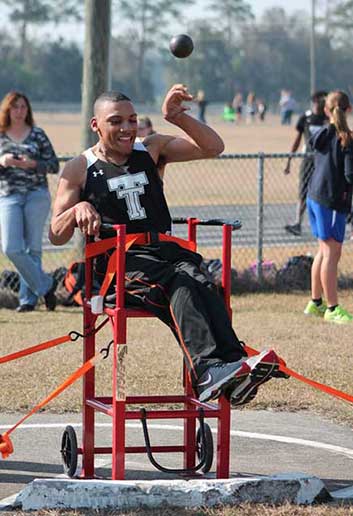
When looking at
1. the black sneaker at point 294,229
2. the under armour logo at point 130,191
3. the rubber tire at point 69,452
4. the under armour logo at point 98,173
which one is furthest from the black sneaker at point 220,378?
the black sneaker at point 294,229

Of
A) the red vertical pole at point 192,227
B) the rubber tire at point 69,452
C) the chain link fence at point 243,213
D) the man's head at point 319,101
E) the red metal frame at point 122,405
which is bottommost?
the chain link fence at point 243,213

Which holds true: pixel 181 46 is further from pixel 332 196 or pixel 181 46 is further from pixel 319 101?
pixel 319 101

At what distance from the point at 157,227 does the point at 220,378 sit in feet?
3.52

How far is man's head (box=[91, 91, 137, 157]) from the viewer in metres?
6.46

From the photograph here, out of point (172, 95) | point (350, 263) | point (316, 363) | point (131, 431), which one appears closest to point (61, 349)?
point (316, 363)

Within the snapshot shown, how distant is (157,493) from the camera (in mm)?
5723

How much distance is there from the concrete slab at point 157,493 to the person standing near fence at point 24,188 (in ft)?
21.8

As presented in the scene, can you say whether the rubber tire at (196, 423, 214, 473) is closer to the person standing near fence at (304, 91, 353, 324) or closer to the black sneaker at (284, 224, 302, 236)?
the person standing near fence at (304, 91, 353, 324)

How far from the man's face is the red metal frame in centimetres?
52

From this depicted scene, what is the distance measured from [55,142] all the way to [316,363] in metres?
36.8

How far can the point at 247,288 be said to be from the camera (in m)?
13.8

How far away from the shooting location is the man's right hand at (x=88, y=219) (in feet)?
19.5

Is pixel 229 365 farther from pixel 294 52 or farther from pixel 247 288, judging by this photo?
pixel 294 52

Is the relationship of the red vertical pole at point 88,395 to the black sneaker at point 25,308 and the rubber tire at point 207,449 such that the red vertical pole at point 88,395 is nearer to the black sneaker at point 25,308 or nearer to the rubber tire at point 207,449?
the rubber tire at point 207,449
